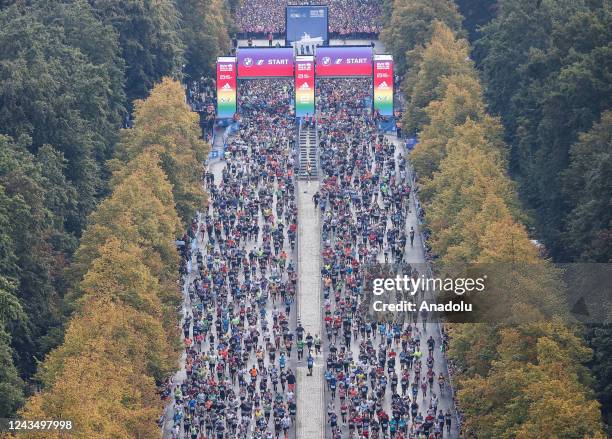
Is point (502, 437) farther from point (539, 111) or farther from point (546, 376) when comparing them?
point (539, 111)

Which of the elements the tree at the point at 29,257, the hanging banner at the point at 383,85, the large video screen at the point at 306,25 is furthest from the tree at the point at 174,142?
the large video screen at the point at 306,25

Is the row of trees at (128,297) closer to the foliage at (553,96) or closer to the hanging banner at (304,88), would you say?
the hanging banner at (304,88)

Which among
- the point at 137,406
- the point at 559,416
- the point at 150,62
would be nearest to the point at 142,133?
the point at 150,62

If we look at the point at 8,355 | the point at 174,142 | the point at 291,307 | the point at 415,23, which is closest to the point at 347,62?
the point at 415,23

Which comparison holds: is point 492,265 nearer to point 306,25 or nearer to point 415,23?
point 415,23

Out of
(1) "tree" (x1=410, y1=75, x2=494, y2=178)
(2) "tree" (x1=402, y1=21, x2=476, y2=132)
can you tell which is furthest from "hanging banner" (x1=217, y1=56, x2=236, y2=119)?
(1) "tree" (x1=410, y1=75, x2=494, y2=178)

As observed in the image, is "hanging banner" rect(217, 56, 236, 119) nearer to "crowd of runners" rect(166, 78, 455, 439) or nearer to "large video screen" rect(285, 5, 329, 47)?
"crowd of runners" rect(166, 78, 455, 439)

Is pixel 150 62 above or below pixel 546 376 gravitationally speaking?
above

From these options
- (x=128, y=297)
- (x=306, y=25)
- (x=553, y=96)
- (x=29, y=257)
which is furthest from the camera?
(x=306, y=25)
